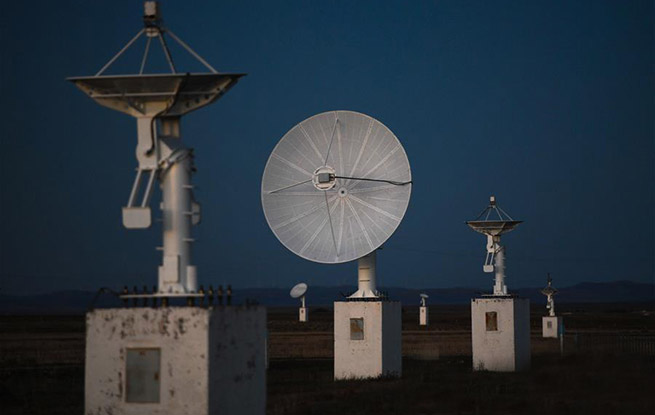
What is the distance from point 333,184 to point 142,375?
66.6 ft

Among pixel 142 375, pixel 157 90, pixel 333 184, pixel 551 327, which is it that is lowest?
pixel 142 375

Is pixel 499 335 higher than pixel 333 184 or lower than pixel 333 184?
lower

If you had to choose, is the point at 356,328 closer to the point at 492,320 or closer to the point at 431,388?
the point at 431,388

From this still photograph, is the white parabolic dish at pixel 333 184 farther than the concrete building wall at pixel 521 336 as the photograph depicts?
No

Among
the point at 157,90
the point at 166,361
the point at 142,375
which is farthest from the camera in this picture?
the point at 157,90

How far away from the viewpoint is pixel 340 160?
38.8 metres

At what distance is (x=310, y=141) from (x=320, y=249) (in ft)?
13.9

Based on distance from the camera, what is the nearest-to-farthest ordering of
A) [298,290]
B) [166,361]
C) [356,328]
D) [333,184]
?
[166,361] → [333,184] → [356,328] → [298,290]

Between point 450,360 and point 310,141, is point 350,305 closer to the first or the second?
point 310,141

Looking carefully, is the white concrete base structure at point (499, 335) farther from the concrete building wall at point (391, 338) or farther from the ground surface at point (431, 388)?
the concrete building wall at point (391, 338)

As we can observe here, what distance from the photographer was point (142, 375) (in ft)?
61.8

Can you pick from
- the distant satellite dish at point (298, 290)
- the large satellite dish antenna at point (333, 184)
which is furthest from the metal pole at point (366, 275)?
the distant satellite dish at point (298, 290)

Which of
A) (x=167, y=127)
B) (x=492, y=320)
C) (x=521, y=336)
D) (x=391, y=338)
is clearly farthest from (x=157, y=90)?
(x=521, y=336)

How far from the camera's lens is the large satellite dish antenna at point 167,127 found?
1922 cm
